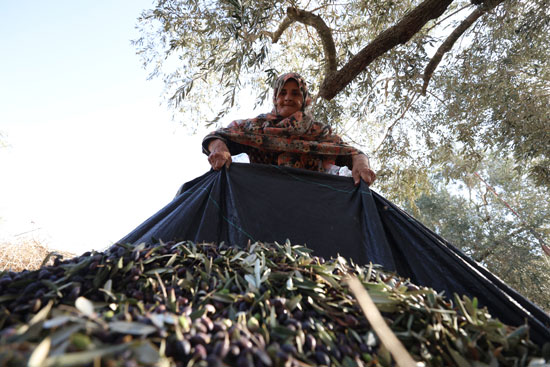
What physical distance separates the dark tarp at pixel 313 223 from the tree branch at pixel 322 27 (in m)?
2.99

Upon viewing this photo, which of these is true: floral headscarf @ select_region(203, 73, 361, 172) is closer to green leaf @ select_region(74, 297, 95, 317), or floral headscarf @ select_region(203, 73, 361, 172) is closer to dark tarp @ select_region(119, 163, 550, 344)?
dark tarp @ select_region(119, 163, 550, 344)

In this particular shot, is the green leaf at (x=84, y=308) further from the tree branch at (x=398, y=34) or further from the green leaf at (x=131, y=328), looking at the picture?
the tree branch at (x=398, y=34)

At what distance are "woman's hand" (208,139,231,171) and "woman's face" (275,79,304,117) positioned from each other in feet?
2.33

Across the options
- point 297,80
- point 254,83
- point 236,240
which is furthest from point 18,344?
point 254,83

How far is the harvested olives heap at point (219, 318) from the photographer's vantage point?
0.48 m

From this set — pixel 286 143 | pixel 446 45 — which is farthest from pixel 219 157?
pixel 446 45

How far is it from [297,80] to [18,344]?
2.51 m

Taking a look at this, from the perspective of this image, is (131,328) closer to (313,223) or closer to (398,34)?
(313,223)

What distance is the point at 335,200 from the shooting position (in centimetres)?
192

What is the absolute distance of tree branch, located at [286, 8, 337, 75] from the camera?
4262 millimetres

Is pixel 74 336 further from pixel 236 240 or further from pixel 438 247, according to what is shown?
pixel 438 247

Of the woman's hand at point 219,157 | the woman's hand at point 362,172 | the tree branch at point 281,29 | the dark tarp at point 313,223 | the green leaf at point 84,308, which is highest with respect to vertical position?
the tree branch at point 281,29

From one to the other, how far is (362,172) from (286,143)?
2.02 ft

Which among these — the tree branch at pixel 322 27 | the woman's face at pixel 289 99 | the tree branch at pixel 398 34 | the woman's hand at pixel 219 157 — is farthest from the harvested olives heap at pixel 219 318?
the tree branch at pixel 322 27
